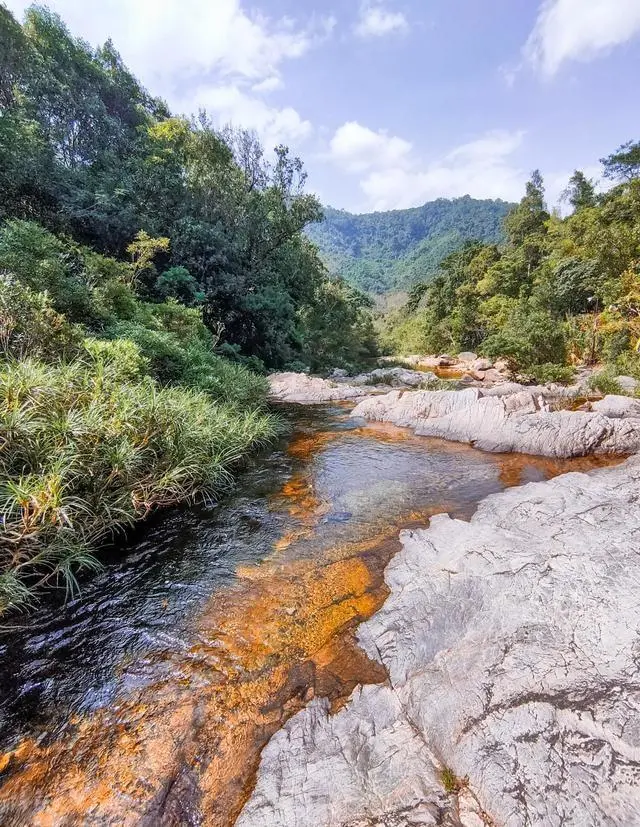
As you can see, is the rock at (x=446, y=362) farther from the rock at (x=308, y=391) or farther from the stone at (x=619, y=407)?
the stone at (x=619, y=407)

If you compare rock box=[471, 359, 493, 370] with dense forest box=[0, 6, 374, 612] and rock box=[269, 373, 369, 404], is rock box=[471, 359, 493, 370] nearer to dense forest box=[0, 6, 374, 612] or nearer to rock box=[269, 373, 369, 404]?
dense forest box=[0, 6, 374, 612]

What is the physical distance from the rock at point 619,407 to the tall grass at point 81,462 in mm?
10237

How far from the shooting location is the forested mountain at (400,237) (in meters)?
111

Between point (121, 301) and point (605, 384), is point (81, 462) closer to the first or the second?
point (121, 301)

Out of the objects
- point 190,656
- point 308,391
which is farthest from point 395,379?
point 190,656

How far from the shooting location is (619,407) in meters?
10.2

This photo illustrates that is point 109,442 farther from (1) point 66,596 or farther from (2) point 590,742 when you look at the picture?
(2) point 590,742

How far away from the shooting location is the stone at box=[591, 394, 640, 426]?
9938 mm

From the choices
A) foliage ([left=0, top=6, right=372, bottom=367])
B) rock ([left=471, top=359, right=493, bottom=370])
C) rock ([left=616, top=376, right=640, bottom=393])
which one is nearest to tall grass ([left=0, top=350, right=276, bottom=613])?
foliage ([left=0, top=6, right=372, bottom=367])

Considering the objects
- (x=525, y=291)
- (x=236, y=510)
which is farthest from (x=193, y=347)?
(x=525, y=291)

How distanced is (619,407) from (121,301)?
46.4 ft

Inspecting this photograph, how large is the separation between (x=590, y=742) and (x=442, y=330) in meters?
39.5

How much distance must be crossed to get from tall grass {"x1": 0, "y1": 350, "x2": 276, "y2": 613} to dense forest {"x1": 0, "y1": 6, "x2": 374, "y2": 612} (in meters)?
Result: 0.03

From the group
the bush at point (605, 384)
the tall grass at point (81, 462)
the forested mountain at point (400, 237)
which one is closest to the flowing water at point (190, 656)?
the tall grass at point (81, 462)
